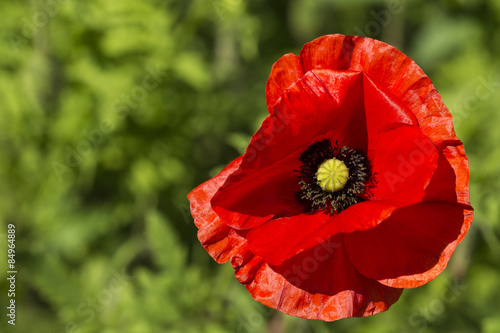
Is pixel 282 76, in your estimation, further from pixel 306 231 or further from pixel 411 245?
pixel 411 245

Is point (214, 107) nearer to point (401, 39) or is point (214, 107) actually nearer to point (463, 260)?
point (401, 39)

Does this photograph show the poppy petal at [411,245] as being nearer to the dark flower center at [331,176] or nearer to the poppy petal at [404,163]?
Answer: the poppy petal at [404,163]

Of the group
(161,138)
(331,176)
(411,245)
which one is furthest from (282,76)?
(161,138)

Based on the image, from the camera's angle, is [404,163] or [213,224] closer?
[404,163]

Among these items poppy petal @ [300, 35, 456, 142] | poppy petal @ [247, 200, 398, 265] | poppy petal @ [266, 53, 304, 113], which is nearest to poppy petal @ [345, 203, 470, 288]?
poppy petal @ [247, 200, 398, 265]

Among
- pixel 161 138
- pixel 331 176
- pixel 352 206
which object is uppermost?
pixel 161 138

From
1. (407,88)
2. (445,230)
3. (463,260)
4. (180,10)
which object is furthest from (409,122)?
(180,10)

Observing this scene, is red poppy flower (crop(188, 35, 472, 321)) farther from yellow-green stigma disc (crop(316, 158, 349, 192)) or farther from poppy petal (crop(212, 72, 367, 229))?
yellow-green stigma disc (crop(316, 158, 349, 192))
